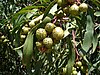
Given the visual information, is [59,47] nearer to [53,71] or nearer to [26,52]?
[53,71]

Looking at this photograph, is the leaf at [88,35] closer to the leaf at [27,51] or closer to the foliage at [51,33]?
the foliage at [51,33]

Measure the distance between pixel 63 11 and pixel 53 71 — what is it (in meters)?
0.90

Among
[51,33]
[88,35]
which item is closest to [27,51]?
[51,33]

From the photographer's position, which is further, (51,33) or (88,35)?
(88,35)

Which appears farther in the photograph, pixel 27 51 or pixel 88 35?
pixel 88 35

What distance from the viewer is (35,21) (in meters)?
1.64

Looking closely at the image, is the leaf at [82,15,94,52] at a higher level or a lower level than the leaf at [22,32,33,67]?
lower

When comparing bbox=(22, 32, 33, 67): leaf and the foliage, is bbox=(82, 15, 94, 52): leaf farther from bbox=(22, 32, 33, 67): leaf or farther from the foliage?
bbox=(22, 32, 33, 67): leaf

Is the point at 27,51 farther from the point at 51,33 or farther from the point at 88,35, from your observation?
the point at 88,35

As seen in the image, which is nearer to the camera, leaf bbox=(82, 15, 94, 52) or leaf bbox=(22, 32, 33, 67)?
leaf bbox=(22, 32, 33, 67)

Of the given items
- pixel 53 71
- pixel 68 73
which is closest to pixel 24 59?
pixel 68 73

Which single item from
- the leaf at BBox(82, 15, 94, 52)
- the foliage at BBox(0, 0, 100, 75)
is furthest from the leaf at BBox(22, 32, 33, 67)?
the leaf at BBox(82, 15, 94, 52)

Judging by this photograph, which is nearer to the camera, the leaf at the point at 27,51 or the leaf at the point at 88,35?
the leaf at the point at 27,51

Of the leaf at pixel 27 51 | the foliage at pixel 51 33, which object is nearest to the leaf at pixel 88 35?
the foliage at pixel 51 33
